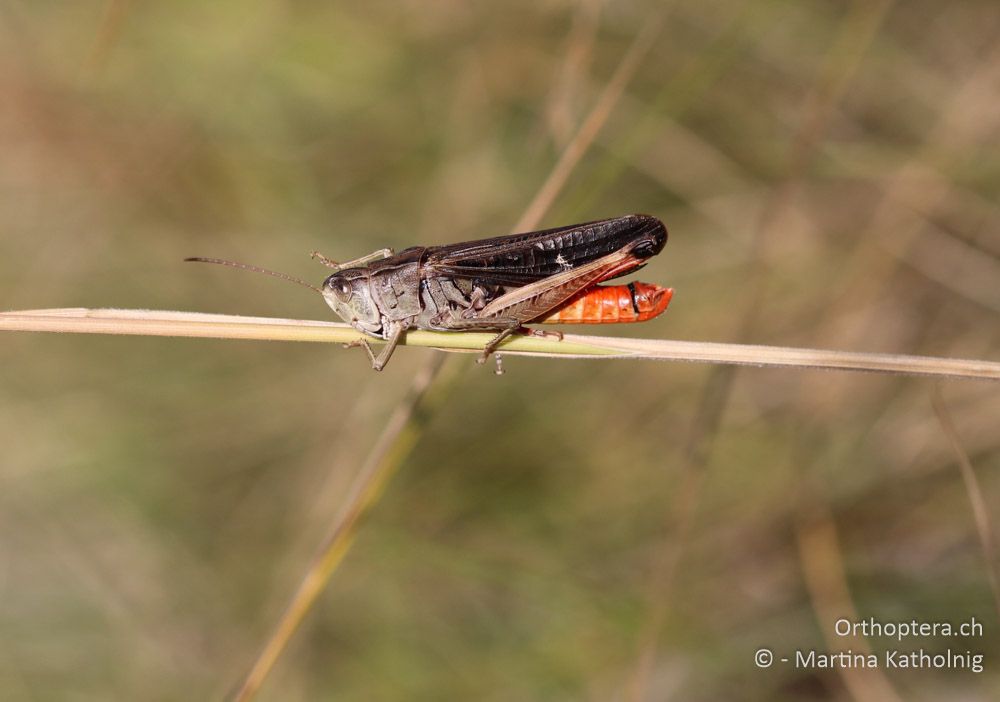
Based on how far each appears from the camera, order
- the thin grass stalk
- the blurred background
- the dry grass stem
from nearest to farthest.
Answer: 1. the dry grass stem
2. the thin grass stalk
3. the blurred background

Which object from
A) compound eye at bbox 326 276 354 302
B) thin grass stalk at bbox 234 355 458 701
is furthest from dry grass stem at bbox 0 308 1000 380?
compound eye at bbox 326 276 354 302

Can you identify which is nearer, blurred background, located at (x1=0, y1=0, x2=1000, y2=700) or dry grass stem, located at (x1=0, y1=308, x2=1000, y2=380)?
dry grass stem, located at (x1=0, y1=308, x2=1000, y2=380)

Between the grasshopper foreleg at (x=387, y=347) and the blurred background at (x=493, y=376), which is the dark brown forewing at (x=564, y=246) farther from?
the grasshopper foreleg at (x=387, y=347)

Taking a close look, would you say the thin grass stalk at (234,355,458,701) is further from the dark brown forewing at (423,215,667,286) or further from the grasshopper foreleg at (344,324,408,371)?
the dark brown forewing at (423,215,667,286)

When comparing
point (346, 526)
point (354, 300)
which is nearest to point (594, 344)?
point (346, 526)

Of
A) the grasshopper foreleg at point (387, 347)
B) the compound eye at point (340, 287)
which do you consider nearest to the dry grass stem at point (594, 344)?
the grasshopper foreleg at point (387, 347)

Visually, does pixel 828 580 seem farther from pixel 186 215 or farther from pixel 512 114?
pixel 186 215
